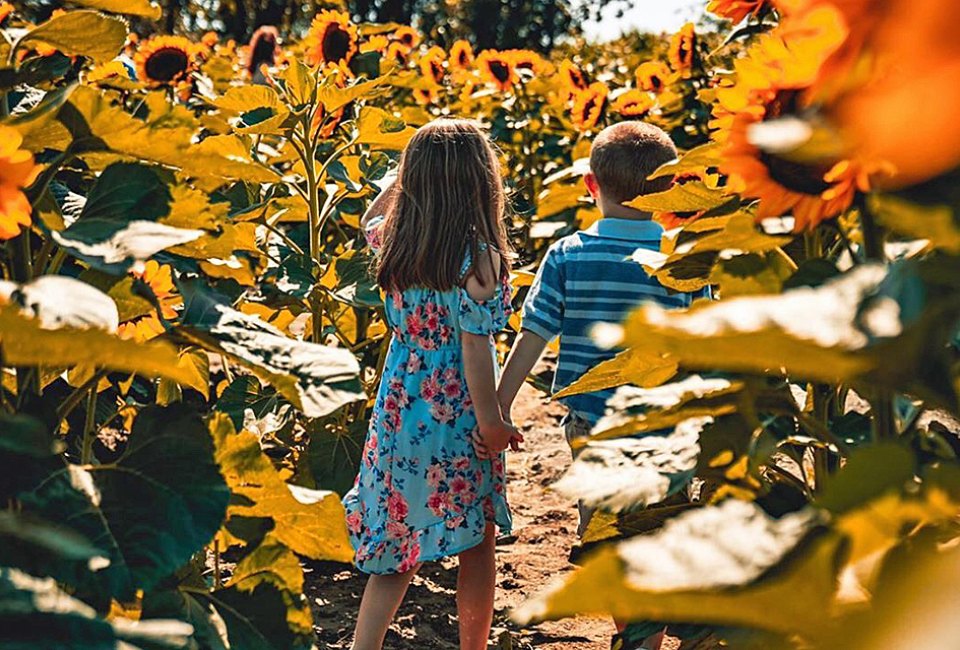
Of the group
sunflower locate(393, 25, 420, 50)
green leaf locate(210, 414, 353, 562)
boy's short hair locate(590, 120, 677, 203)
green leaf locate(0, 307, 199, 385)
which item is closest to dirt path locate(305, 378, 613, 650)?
boy's short hair locate(590, 120, 677, 203)

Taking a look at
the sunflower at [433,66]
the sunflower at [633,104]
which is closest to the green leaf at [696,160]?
the sunflower at [633,104]

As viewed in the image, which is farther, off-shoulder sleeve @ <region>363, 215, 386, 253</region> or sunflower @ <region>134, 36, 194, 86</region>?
sunflower @ <region>134, 36, 194, 86</region>

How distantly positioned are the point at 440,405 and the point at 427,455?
120 mm

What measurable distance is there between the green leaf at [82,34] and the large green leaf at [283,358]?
356 mm

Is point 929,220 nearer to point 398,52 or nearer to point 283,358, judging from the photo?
point 283,358

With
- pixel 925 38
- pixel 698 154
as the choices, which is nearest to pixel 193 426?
pixel 698 154

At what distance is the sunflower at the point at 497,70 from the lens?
6.86 meters

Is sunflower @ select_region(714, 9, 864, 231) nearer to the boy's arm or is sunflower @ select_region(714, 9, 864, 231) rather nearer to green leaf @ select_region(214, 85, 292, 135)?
the boy's arm

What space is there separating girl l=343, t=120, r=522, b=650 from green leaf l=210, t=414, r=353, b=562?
1.30 metres

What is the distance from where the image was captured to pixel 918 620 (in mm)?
485

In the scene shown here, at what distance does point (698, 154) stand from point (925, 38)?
1.08 m

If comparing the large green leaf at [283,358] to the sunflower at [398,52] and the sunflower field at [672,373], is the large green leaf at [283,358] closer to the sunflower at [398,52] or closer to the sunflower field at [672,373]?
the sunflower field at [672,373]

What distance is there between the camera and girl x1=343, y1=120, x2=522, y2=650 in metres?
2.96

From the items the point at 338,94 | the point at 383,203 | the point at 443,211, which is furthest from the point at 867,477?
the point at 338,94
